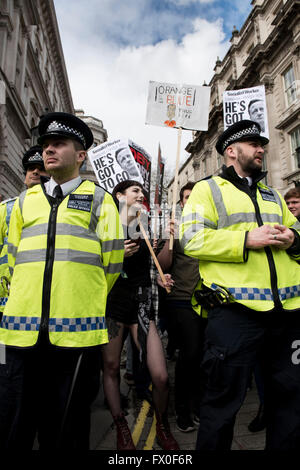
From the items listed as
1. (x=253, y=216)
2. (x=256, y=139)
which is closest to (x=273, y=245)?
(x=253, y=216)

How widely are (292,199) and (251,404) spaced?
256 centimetres

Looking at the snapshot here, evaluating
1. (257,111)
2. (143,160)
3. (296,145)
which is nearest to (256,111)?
(257,111)

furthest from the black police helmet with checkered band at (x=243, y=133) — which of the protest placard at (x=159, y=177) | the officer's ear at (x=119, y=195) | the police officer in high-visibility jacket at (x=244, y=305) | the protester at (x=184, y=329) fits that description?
the protest placard at (x=159, y=177)

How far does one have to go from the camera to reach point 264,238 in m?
1.85

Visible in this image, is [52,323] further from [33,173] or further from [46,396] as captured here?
[33,173]

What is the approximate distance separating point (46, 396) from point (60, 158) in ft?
4.50

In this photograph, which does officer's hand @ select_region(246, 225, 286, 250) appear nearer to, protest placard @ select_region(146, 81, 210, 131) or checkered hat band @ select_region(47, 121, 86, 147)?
checkered hat band @ select_region(47, 121, 86, 147)

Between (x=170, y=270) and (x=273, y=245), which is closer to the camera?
(x=273, y=245)

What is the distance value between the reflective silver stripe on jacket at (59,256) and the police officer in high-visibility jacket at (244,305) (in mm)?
705

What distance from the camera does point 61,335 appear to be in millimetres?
1581

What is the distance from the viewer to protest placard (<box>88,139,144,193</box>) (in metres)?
4.25

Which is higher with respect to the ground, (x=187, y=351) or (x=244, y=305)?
(x=244, y=305)

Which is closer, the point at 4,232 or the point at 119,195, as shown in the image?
the point at 4,232
